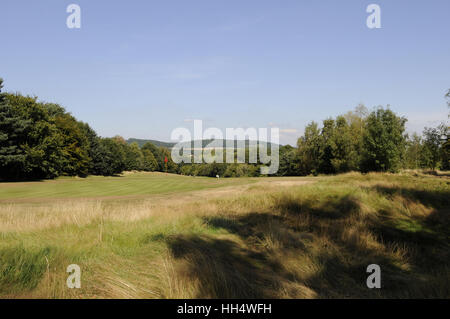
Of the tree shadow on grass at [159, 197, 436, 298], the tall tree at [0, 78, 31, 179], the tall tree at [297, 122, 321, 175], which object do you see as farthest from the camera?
the tall tree at [297, 122, 321, 175]

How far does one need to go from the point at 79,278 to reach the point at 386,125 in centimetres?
4425

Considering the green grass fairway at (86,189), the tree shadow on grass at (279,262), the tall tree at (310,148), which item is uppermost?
the tall tree at (310,148)

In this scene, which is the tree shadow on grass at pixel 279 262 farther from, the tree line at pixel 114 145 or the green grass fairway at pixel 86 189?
the tree line at pixel 114 145

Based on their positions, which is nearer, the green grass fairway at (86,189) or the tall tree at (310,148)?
the green grass fairway at (86,189)

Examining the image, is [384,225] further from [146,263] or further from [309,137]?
[309,137]

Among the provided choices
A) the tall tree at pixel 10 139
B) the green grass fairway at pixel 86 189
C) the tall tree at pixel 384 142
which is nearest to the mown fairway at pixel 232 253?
the green grass fairway at pixel 86 189

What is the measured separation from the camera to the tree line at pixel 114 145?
3803 centimetres

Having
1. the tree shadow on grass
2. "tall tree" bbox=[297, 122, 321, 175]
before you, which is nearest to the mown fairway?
the tree shadow on grass

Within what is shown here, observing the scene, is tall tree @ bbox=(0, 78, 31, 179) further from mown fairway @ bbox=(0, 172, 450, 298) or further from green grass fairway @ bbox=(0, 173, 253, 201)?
mown fairway @ bbox=(0, 172, 450, 298)

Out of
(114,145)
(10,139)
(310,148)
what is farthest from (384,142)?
(114,145)

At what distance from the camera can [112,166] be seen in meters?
71.4

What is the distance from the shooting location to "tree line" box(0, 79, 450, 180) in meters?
38.0

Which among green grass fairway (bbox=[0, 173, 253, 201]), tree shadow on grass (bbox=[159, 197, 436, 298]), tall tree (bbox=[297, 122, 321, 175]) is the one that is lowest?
green grass fairway (bbox=[0, 173, 253, 201])
